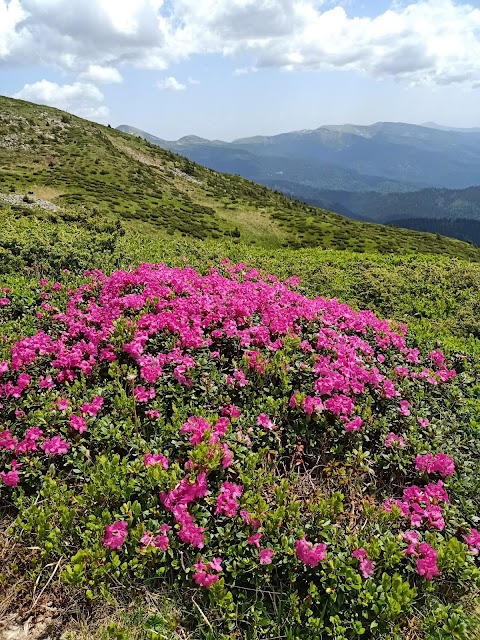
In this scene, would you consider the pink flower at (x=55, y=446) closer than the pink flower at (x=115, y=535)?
No

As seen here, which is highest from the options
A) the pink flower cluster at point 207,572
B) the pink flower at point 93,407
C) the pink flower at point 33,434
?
the pink flower at point 93,407

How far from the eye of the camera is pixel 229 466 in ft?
16.1

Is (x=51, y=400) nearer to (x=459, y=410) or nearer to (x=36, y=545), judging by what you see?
(x=36, y=545)

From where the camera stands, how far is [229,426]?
17.6 ft

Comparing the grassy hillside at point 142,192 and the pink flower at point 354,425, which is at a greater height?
the grassy hillside at point 142,192

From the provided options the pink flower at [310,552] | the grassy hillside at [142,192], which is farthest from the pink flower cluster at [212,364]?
the grassy hillside at [142,192]

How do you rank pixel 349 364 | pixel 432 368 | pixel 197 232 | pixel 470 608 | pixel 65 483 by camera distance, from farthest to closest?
pixel 197 232
pixel 432 368
pixel 349 364
pixel 65 483
pixel 470 608

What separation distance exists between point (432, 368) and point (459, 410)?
4.52 ft

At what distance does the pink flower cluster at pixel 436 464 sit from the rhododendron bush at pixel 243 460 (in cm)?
2

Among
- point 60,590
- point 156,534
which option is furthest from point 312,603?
point 60,590

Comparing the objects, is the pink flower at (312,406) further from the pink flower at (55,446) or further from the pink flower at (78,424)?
the pink flower at (55,446)

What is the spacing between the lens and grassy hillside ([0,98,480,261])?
172ft

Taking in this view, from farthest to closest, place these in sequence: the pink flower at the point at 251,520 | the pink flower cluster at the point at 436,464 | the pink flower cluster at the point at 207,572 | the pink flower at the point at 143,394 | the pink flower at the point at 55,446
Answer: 1. the pink flower at the point at 143,394
2. the pink flower cluster at the point at 436,464
3. the pink flower at the point at 55,446
4. the pink flower at the point at 251,520
5. the pink flower cluster at the point at 207,572

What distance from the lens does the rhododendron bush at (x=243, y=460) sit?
3959mm
